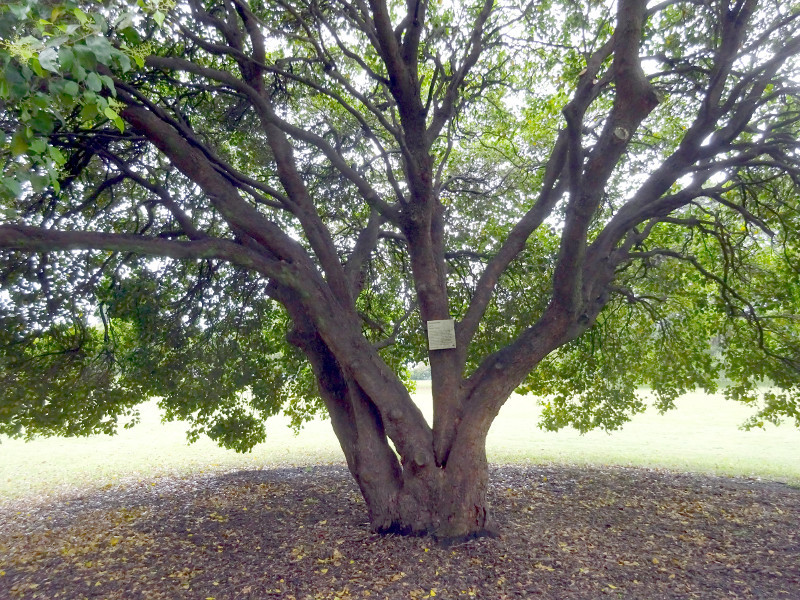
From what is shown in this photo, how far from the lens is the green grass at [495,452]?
10891mm

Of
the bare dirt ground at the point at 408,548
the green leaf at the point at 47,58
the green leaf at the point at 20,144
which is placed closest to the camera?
the green leaf at the point at 47,58

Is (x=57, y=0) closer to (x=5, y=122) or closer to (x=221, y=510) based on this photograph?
(x=5, y=122)

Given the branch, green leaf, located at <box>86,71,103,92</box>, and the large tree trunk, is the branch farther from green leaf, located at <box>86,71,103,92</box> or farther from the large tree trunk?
green leaf, located at <box>86,71,103,92</box>

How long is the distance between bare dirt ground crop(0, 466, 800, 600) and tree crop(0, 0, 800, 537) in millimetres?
649

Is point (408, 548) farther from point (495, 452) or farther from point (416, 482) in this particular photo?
point (495, 452)

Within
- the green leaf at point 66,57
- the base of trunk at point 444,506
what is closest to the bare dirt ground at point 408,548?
the base of trunk at point 444,506

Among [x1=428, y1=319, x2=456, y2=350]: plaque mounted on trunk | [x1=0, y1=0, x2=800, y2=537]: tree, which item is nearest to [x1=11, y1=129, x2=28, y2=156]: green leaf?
[x1=0, y1=0, x2=800, y2=537]: tree

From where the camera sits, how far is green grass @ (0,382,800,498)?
10891 mm

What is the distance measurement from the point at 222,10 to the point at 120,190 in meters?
2.61

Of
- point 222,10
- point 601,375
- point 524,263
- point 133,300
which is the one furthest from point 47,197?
point 601,375

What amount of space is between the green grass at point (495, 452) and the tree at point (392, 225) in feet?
9.24

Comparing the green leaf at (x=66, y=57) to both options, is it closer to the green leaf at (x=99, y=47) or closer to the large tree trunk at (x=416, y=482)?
the green leaf at (x=99, y=47)

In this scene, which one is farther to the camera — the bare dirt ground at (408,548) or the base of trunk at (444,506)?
the base of trunk at (444,506)

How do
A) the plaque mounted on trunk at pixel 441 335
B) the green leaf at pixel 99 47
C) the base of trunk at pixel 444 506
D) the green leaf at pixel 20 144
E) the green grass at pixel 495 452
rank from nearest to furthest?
1. the green leaf at pixel 99 47
2. the green leaf at pixel 20 144
3. the base of trunk at pixel 444 506
4. the plaque mounted on trunk at pixel 441 335
5. the green grass at pixel 495 452
